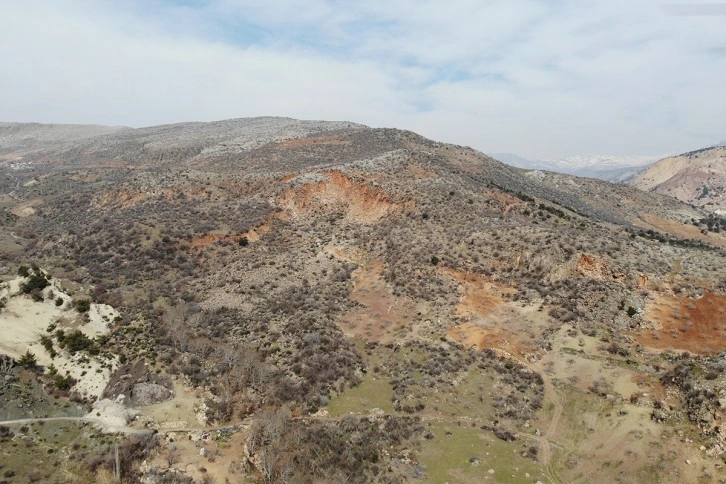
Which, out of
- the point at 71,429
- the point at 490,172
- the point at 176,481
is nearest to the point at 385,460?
the point at 176,481

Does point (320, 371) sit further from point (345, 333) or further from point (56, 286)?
point (56, 286)

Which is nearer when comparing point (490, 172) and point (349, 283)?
point (349, 283)

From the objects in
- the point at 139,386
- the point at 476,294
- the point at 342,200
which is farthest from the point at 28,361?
the point at 342,200

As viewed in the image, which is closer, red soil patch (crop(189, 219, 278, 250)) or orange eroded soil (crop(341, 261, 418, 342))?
orange eroded soil (crop(341, 261, 418, 342))

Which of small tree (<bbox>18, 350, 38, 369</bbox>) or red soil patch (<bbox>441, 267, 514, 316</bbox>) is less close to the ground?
red soil patch (<bbox>441, 267, 514, 316</bbox>)

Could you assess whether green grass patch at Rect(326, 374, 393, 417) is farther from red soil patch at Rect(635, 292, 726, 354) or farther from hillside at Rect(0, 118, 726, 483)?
red soil patch at Rect(635, 292, 726, 354)

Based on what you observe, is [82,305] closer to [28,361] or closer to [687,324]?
[28,361]

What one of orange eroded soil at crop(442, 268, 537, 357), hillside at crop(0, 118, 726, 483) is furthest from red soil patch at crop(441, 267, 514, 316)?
hillside at crop(0, 118, 726, 483)
